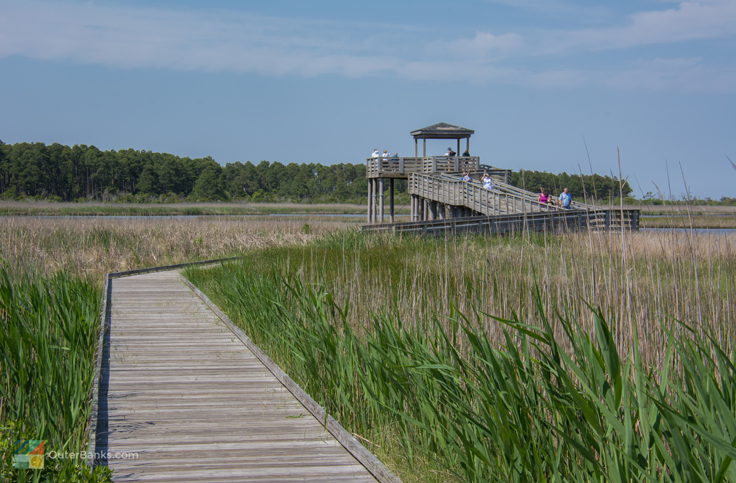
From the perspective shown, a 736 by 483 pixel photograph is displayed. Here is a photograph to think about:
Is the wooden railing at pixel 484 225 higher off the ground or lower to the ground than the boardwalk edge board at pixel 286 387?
higher

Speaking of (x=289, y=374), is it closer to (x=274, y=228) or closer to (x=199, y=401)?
(x=199, y=401)

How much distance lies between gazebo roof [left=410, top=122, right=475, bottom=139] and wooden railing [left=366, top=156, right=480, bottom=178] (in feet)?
3.52

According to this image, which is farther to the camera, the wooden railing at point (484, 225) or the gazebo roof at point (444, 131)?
the gazebo roof at point (444, 131)

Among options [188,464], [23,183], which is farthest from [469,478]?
[23,183]

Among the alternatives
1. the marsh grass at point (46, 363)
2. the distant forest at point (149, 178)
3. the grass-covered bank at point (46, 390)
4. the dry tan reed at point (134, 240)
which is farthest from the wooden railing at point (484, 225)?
the distant forest at point (149, 178)

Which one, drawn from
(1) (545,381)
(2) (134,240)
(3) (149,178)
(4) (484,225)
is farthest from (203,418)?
(3) (149,178)

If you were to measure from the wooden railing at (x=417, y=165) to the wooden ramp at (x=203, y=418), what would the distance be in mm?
22010

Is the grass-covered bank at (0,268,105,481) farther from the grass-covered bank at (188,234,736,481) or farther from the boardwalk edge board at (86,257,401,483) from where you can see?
the grass-covered bank at (188,234,736,481)

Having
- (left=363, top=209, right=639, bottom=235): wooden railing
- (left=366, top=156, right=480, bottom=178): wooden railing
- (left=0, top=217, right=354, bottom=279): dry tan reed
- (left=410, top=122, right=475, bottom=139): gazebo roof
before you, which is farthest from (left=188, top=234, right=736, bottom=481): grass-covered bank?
(left=410, top=122, right=475, bottom=139): gazebo roof

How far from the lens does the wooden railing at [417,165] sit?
93.8ft

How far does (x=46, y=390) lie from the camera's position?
3.89m

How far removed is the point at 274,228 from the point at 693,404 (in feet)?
59.3

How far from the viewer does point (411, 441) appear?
3.98m

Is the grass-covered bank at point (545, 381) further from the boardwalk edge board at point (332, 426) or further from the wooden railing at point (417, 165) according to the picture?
the wooden railing at point (417, 165)
